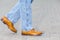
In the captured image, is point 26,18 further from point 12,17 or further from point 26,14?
point 12,17

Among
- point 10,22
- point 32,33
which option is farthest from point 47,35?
point 10,22

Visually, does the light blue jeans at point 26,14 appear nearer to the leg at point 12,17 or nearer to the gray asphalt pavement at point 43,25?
the leg at point 12,17

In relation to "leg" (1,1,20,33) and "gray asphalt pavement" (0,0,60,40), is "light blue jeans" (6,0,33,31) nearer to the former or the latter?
"leg" (1,1,20,33)

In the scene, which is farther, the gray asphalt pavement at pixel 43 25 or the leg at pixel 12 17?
the leg at pixel 12 17

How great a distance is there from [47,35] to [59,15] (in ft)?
8.60

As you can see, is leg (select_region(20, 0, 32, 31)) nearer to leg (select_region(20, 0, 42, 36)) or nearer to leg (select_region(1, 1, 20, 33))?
leg (select_region(20, 0, 42, 36))

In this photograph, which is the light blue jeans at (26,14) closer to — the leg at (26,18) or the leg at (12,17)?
the leg at (26,18)

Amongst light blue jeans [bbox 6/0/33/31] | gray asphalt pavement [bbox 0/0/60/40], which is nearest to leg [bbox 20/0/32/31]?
light blue jeans [bbox 6/0/33/31]

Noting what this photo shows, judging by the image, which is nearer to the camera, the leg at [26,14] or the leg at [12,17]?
the leg at [26,14]

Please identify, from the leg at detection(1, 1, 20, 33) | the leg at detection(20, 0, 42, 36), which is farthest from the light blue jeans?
the leg at detection(1, 1, 20, 33)

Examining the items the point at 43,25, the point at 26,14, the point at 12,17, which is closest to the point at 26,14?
→ the point at 26,14

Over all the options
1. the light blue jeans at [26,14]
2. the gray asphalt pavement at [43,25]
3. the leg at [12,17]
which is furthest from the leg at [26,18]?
the leg at [12,17]

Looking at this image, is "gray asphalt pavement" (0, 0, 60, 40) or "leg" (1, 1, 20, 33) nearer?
"gray asphalt pavement" (0, 0, 60, 40)

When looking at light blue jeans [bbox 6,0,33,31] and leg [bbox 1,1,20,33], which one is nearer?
light blue jeans [bbox 6,0,33,31]
